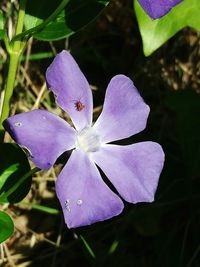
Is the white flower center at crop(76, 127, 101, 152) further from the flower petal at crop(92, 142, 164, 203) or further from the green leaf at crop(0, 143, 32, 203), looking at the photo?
the green leaf at crop(0, 143, 32, 203)

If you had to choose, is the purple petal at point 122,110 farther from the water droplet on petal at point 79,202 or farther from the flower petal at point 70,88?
the water droplet on petal at point 79,202

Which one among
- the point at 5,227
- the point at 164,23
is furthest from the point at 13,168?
the point at 164,23

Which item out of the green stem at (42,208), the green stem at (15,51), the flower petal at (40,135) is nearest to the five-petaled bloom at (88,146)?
the flower petal at (40,135)

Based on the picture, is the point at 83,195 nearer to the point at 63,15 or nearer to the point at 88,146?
the point at 88,146

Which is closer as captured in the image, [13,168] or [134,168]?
[134,168]

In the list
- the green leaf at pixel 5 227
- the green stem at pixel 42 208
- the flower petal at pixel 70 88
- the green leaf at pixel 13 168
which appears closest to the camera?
the flower petal at pixel 70 88

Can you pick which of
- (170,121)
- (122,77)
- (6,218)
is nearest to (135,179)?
(122,77)

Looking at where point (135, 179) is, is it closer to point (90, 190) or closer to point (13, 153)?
point (90, 190)
